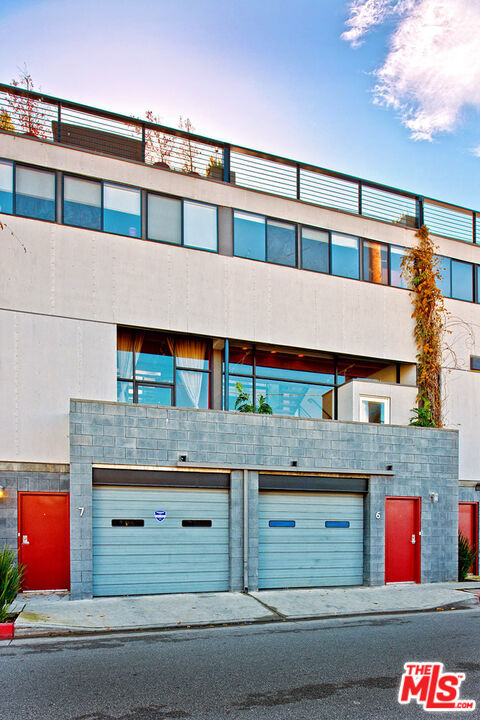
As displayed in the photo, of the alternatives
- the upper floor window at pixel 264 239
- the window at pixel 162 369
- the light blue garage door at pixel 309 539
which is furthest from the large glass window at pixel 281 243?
the light blue garage door at pixel 309 539

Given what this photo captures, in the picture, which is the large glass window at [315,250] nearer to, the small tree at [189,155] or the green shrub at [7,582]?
the small tree at [189,155]

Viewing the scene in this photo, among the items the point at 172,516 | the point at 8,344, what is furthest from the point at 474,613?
the point at 8,344

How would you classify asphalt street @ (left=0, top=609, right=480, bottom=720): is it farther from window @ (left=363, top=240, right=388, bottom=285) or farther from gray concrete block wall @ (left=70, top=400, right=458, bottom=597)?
window @ (left=363, top=240, right=388, bottom=285)

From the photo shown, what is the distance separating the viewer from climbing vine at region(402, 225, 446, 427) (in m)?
17.3

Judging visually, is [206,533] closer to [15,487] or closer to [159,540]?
[159,540]

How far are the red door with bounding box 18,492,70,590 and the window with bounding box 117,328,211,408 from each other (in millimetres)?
2898

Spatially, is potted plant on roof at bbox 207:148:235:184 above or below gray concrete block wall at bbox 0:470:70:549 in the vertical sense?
above

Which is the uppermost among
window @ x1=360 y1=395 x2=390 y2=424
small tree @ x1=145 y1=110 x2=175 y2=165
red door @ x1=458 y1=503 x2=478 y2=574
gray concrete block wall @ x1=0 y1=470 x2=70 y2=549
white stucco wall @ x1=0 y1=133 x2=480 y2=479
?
small tree @ x1=145 y1=110 x2=175 y2=165

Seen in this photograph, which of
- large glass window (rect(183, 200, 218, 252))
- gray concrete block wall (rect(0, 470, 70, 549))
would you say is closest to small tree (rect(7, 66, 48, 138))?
large glass window (rect(183, 200, 218, 252))

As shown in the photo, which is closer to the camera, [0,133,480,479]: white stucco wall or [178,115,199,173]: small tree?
[0,133,480,479]: white stucco wall

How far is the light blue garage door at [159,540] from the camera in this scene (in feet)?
39.9

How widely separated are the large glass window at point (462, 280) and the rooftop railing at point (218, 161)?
41.8 inches

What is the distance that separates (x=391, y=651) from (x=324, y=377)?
364 inches

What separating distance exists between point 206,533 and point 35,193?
8582 mm
